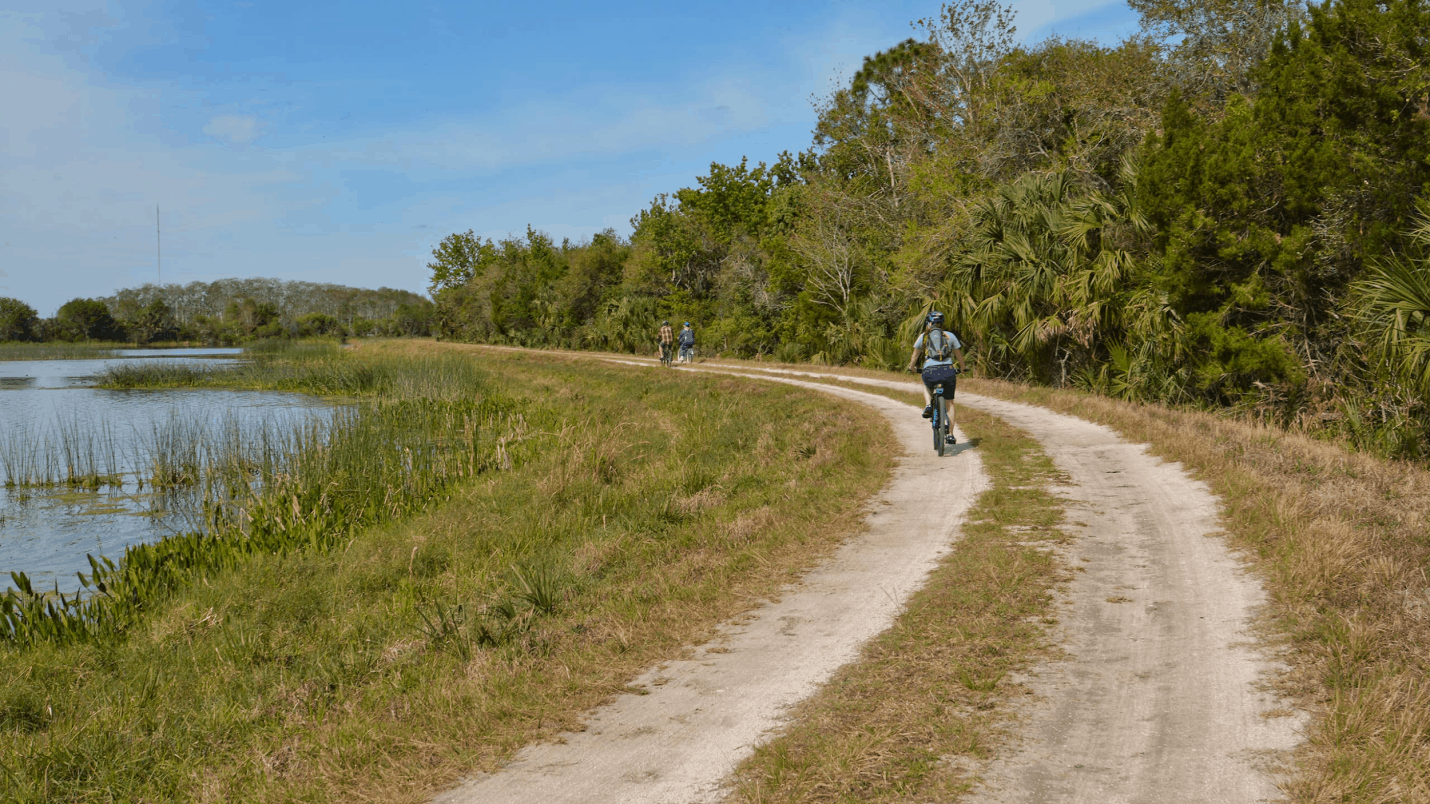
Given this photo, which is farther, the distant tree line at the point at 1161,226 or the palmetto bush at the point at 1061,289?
the palmetto bush at the point at 1061,289

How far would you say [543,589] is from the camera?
23.5ft

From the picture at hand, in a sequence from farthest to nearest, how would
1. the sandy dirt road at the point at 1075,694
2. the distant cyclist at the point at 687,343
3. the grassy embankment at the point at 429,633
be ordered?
the distant cyclist at the point at 687,343 < the grassy embankment at the point at 429,633 < the sandy dirt road at the point at 1075,694

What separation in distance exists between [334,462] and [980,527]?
10.4 m

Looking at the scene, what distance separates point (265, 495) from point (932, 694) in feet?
35.4

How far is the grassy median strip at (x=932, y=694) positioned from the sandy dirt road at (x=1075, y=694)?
0.46ft

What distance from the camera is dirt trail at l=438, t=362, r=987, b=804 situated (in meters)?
3.91

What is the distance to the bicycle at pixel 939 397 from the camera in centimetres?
1151

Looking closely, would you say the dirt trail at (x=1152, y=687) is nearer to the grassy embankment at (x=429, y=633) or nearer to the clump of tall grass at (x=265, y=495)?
the grassy embankment at (x=429, y=633)

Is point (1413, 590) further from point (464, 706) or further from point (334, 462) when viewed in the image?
point (334, 462)

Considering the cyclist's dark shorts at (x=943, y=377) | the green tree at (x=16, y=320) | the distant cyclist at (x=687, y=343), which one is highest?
the green tree at (x=16, y=320)

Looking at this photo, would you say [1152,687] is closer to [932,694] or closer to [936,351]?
[932,694]

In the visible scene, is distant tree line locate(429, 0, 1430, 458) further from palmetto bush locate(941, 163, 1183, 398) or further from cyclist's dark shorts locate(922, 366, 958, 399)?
cyclist's dark shorts locate(922, 366, 958, 399)

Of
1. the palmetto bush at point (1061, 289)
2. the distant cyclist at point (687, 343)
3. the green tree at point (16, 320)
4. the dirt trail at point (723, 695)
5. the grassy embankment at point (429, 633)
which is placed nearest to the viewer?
the dirt trail at point (723, 695)

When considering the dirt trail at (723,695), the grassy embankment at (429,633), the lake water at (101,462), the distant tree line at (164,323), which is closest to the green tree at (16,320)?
the distant tree line at (164,323)
